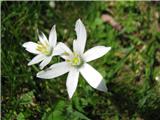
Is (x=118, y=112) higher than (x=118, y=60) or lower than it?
lower

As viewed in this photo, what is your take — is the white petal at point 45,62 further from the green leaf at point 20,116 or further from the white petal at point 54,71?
the green leaf at point 20,116

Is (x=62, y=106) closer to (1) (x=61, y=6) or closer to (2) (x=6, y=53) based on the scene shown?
(2) (x=6, y=53)

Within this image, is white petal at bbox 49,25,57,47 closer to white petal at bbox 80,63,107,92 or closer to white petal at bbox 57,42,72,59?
white petal at bbox 57,42,72,59

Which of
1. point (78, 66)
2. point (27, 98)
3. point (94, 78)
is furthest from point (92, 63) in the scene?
point (94, 78)

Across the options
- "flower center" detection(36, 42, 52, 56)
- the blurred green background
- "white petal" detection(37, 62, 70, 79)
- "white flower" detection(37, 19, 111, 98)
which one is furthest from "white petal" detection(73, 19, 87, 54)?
the blurred green background

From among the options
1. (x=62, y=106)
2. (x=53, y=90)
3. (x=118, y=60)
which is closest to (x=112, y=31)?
(x=118, y=60)

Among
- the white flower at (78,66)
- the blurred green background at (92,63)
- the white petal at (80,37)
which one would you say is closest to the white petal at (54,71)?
the white flower at (78,66)

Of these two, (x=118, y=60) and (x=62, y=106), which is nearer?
(x=62, y=106)
